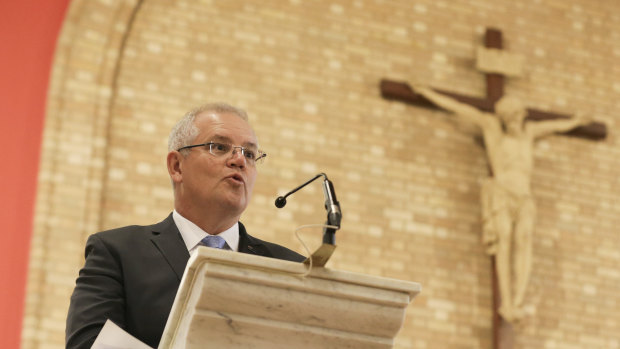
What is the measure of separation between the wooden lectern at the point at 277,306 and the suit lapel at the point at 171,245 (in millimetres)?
413

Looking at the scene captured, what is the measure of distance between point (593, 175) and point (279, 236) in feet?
9.02

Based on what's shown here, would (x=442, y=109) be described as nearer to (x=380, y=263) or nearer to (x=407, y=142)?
(x=407, y=142)

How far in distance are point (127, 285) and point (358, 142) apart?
474 cm

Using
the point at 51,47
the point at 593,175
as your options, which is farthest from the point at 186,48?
the point at 593,175

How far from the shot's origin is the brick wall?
19.7 feet

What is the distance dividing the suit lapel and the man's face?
108 millimetres

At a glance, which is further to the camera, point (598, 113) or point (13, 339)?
point (598, 113)

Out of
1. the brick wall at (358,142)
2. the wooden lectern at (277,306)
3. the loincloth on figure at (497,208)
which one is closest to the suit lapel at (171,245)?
the wooden lectern at (277,306)

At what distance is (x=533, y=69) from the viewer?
7.41m

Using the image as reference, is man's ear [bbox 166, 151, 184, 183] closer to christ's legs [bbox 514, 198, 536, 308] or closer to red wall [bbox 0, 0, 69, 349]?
red wall [bbox 0, 0, 69, 349]

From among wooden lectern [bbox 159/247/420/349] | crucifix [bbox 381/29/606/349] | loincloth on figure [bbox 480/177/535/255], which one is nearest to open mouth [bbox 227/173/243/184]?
wooden lectern [bbox 159/247/420/349]

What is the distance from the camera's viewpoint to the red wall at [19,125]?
18.1 feet

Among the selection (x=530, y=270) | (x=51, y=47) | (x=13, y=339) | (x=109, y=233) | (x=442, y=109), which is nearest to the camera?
(x=109, y=233)

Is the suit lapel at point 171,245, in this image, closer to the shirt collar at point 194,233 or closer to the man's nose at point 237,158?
the shirt collar at point 194,233
